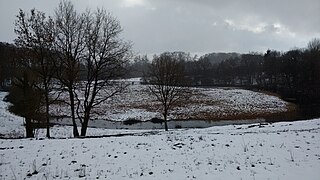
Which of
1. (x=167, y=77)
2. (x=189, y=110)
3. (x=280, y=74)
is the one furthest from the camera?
(x=280, y=74)

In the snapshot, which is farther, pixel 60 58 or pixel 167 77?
pixel 167 77

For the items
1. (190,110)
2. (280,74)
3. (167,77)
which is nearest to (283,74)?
(280,74)

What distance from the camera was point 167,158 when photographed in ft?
39.6

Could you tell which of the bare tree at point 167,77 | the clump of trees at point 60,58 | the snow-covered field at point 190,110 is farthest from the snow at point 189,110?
the clump of trees at point 60,58

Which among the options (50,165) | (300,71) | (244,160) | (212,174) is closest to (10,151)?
(50,165)

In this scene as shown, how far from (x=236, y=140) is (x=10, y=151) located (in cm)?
1117

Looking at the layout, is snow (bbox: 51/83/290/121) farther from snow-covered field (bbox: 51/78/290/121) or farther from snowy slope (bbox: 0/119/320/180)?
snowy slope (bbox: 0/119/320/180)

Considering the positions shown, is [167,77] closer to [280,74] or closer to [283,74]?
[283,74]

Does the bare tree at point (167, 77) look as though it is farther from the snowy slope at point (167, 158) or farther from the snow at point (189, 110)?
the snowy slope at point (167, 158)

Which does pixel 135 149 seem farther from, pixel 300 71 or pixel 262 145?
pixel 300 71

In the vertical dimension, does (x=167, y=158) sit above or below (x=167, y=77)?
below

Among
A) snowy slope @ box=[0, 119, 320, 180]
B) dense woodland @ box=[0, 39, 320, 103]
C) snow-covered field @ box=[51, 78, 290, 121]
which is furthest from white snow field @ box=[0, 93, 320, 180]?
dense woodland @ box=[0, 39, 320, 103]

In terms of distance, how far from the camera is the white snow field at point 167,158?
32.8ft

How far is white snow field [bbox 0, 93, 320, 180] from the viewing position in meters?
9.98
